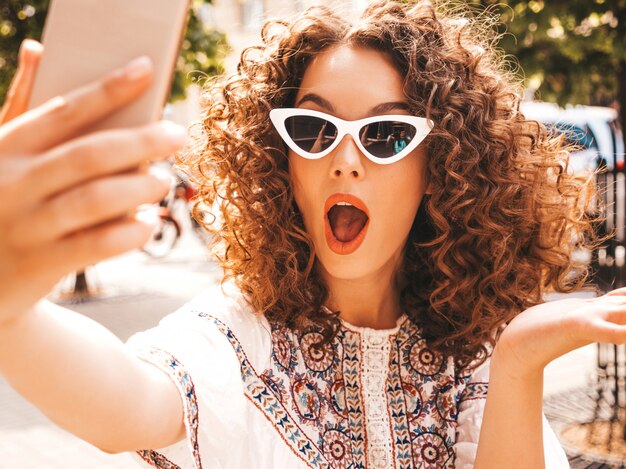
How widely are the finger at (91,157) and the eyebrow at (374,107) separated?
44.6 inches

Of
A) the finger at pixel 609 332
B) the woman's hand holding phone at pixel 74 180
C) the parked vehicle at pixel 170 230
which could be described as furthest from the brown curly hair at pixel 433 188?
the parked vehicle at pixel 170 230

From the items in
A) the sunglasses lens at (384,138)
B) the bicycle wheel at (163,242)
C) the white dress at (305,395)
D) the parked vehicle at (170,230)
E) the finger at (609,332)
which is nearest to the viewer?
the finger at (609,332)

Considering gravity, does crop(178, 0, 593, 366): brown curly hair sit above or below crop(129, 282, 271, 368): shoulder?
above

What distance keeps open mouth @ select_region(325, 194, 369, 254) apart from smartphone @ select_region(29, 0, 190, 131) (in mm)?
1048

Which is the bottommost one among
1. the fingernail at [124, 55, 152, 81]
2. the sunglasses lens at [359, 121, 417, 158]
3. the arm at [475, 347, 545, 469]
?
the arm at [475, 347, 545, 469]

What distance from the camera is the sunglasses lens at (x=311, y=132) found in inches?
69.7

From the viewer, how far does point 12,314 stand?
812mm

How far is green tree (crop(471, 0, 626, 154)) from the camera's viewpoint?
593 cm

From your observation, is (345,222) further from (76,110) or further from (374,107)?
(76,110)

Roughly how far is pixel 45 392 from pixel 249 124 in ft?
3.75

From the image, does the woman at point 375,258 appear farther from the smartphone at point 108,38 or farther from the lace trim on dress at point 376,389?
the smartphone at point 108,38

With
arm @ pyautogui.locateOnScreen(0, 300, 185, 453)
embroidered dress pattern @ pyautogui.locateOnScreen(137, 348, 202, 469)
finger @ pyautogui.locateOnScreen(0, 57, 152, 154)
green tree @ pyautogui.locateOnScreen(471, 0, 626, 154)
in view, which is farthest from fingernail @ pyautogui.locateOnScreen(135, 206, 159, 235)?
green tree @ pyautogui.locateOnScreen(471, 0, 626, 154)

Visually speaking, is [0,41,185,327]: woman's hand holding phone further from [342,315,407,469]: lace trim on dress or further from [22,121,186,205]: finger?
[342,315,407,469]: lace trim on dress

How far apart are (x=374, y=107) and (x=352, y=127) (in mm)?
111
